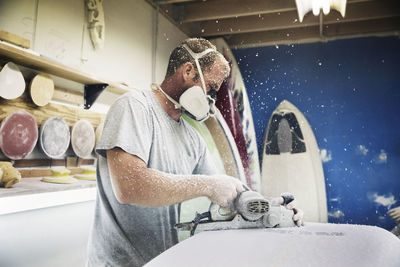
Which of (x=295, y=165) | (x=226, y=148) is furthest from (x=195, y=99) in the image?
(x=295, y=165)

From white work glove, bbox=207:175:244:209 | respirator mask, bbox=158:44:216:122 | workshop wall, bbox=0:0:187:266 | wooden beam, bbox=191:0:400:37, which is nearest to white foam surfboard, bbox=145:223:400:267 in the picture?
white work glove, bbox=207:175:244:209

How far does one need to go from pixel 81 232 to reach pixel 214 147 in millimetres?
484

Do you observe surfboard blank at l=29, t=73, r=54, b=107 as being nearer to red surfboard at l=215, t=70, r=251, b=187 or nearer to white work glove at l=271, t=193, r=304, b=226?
red surfboard at l=215, t=70, r=251, b=187

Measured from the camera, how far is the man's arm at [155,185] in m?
0.66

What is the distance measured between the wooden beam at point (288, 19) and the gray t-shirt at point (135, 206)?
38 cm

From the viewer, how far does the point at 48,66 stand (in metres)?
0.91

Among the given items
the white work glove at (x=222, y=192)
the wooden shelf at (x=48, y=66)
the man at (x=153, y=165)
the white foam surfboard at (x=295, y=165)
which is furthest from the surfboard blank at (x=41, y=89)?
the white foam surfboard at (x=295, y=165)

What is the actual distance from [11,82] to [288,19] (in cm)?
86

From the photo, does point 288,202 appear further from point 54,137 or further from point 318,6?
point 54,137

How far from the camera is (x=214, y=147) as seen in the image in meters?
1.06

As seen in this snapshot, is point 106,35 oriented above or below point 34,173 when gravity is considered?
above

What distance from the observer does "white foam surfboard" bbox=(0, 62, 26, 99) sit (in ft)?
2.83

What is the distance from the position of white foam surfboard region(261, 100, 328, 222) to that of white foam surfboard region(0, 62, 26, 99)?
80 centimetres

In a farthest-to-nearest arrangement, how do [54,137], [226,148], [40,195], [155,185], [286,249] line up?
1. [226,148]
2. [54,137]
3. [40,195]
4. [155,185]
5. [286,249]
